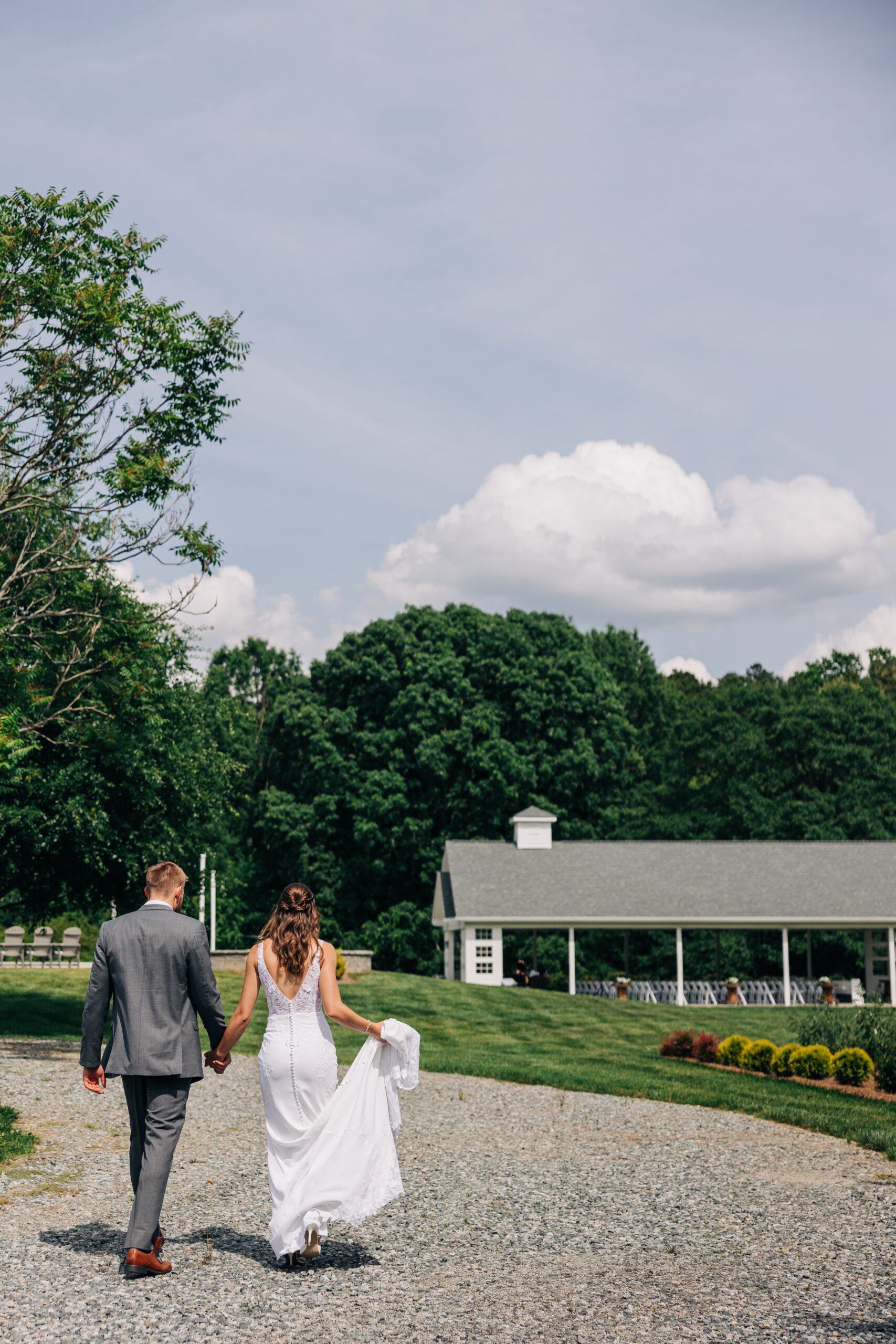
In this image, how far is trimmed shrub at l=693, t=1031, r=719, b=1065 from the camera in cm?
1912

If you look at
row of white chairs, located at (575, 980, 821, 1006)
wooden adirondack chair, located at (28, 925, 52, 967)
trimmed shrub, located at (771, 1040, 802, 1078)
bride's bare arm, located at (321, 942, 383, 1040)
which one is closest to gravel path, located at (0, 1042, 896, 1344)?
bride's bare arm, located at (321, 942, 383, 1040)

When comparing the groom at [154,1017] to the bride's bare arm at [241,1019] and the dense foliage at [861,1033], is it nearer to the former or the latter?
the bride's bare arm at [241,1019]

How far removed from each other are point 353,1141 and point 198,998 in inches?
42.2

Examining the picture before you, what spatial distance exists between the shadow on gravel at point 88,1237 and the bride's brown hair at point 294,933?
164 centimetres

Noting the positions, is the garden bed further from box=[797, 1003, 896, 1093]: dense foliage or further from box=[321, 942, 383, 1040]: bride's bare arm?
box=[321, 942, 383, 1040]: bride's bare arm

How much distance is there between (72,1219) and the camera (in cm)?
726

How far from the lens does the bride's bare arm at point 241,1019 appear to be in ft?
20.6

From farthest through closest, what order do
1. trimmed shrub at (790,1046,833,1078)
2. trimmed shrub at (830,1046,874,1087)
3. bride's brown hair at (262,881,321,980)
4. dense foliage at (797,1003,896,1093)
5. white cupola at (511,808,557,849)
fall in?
1. white cupola at (511,808,557,849)
2. trimmed shrub at (790,1046,833,1078)
3. trimmed shrub at (830,1046,874,1087)
4. dense foliage at (797,1003,896,1093)
5. bride's brown hair at (262,881,321,980)

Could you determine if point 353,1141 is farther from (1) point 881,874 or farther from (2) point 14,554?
(1) point 881,874

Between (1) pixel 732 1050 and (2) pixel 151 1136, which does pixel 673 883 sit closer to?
(1) pixel 732 1050

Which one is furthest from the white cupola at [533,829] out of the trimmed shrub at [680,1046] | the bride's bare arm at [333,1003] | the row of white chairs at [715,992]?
the bride's bare arm at [333,1003]

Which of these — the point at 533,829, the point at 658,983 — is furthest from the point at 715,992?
the point at 533,829

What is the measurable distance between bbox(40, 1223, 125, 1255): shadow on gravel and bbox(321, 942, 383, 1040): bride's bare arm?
1.56 m

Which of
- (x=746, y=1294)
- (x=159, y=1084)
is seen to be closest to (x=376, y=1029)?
(x=159, y=1084)
